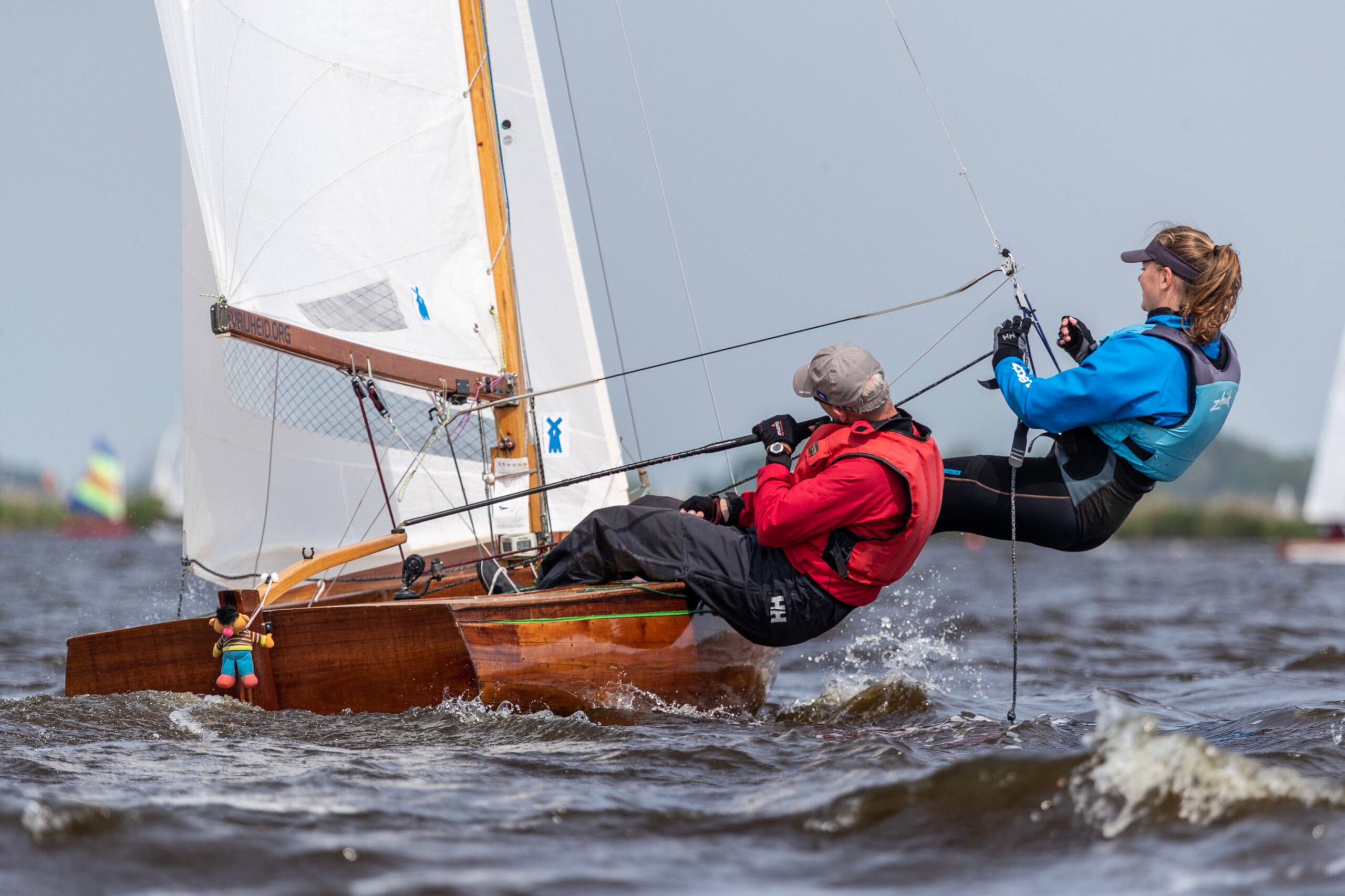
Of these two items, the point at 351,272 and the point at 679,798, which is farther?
the point at 351,272

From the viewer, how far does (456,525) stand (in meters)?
6.05

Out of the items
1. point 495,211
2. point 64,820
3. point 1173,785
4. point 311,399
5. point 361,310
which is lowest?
point 1173,785

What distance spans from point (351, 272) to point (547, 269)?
5.09 ft

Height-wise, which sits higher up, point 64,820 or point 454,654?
point 454,654

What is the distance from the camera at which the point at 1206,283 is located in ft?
12.0

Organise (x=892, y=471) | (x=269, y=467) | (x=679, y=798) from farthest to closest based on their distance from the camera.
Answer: (x=269, y=467)
(x=892, y=471)
(x=679, y=798)

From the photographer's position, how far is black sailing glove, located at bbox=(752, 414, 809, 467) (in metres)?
3.96

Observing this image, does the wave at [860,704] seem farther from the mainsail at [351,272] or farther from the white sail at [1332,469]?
the white sail at [1332,469]

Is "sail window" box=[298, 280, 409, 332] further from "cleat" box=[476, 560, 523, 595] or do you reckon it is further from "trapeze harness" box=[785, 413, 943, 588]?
"trapeze harness" box=[785, 413, 943, 588]

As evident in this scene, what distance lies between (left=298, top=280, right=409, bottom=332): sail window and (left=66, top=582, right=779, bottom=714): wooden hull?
1307 mm

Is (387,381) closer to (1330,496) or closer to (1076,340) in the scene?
(1076,340)

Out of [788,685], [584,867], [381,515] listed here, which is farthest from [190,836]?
[788,685]

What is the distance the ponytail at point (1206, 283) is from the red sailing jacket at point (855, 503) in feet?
2.78

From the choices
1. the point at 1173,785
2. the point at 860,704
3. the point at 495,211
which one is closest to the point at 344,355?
the point at 495,211
